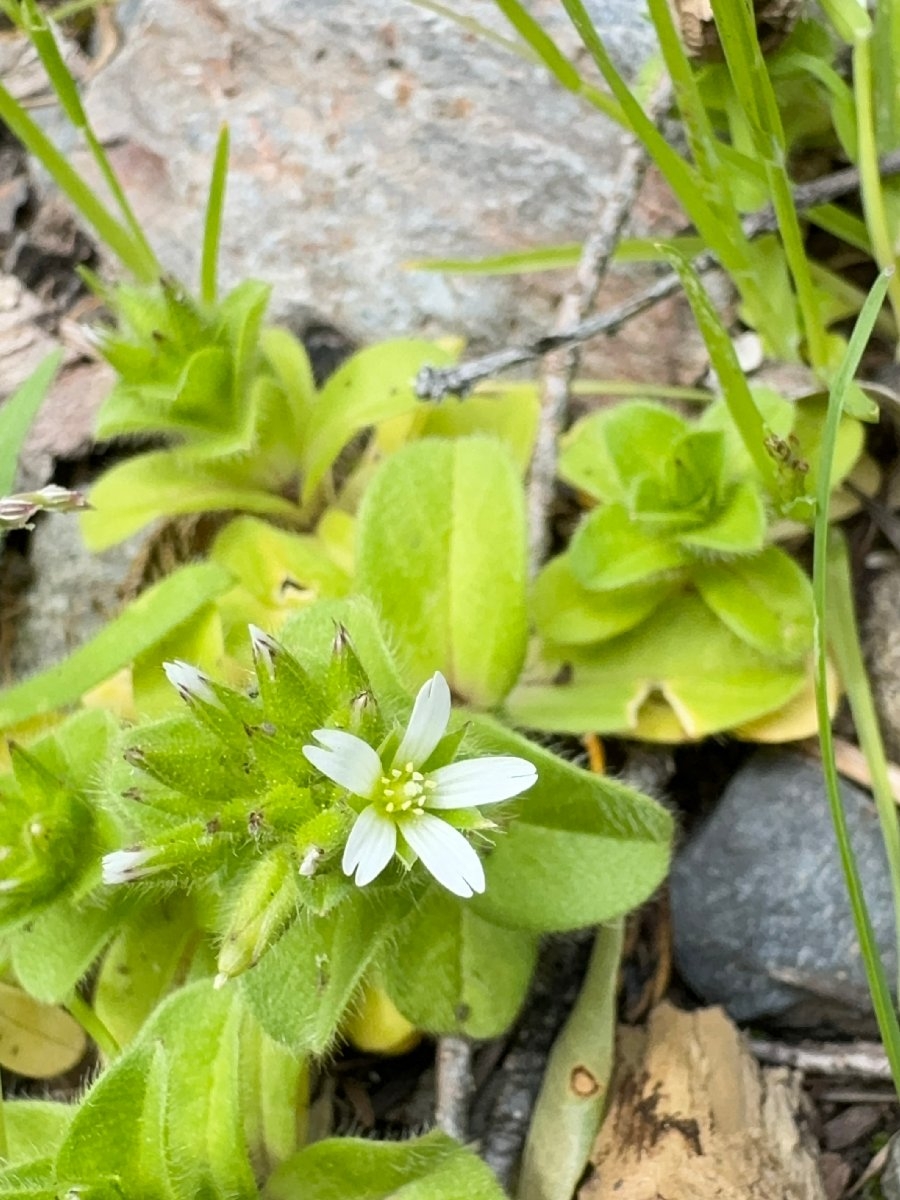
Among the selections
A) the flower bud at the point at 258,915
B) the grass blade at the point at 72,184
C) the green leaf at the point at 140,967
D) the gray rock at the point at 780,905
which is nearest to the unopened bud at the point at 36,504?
the flower bud at the point at 258,915

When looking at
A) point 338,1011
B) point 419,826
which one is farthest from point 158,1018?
point 419,826

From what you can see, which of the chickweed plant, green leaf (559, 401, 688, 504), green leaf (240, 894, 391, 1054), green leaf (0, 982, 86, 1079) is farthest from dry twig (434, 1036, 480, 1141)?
green leaf (559, 401, 688, 504)

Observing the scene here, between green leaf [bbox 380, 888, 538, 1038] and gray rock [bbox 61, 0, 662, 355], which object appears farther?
gray rock [bbox 61, 0, 662, 355]

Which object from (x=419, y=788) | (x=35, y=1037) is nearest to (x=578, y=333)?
(x=419, y=788)

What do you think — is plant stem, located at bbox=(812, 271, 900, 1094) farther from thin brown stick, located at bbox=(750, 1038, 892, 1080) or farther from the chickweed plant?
thin brown stick, located at bbox=(750, 1038, 892, 1080)

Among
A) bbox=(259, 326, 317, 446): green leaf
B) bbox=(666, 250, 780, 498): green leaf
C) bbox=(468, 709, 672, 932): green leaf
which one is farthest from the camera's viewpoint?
bbox=(259, 326, 317, 446): green leaf

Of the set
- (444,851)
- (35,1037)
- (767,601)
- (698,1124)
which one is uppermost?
(444,851)

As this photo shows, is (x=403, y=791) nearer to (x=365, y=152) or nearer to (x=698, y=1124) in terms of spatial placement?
(x=698, y=1124)
